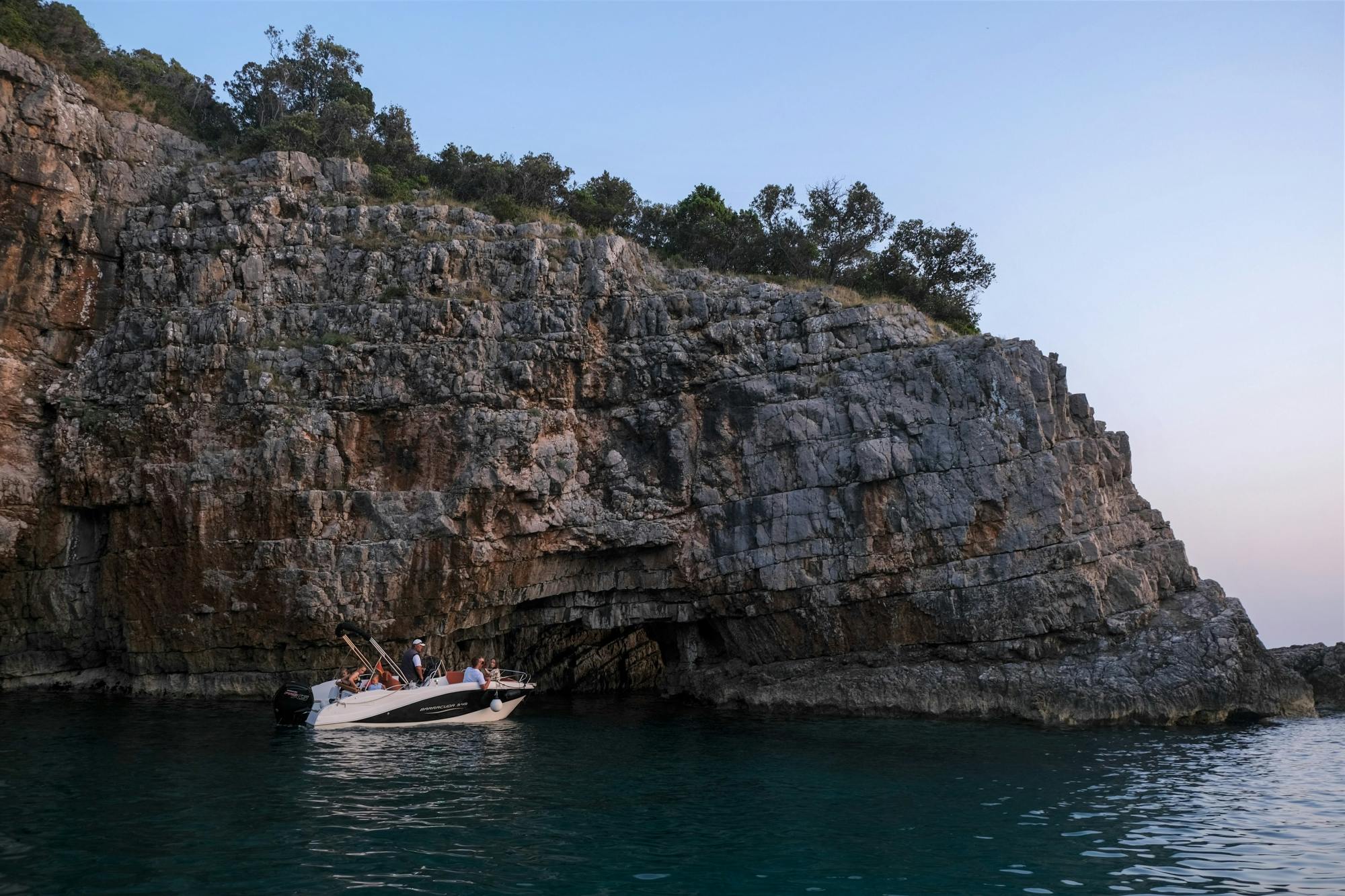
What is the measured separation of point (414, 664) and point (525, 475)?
640 cm

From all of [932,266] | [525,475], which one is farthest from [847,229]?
[525,475]

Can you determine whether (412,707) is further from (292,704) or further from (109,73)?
(109,73)

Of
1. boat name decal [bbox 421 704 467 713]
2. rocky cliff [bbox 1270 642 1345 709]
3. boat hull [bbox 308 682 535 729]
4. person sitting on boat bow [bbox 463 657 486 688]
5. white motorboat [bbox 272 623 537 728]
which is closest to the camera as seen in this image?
white motorboat [bbox 272 623 537 728]

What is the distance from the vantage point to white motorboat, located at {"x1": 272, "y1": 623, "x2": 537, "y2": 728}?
23.2 meters

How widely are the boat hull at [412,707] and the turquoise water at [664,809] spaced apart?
2.97ft

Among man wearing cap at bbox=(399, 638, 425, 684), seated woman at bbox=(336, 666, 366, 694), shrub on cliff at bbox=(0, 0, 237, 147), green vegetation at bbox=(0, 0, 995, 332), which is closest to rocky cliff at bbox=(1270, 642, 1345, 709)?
green vegetation at bbox=(0, 0, 995, 332)

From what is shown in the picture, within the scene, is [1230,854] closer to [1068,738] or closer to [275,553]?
[1068,738]

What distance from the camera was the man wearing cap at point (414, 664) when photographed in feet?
85.9

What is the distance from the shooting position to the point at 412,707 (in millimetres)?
24828

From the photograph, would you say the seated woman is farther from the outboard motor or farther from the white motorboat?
the outboard motor

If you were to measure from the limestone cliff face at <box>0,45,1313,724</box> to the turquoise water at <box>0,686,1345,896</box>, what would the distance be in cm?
351

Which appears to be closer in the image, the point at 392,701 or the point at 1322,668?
the point at 392,701

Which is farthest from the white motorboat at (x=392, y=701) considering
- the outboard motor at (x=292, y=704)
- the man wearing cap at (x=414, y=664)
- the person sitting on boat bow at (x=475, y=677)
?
the man wearing cap at (x=414, y=664)

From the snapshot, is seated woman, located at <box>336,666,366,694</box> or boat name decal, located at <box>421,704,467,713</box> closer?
seated woman, located at <box>336,666,366,694</box>
